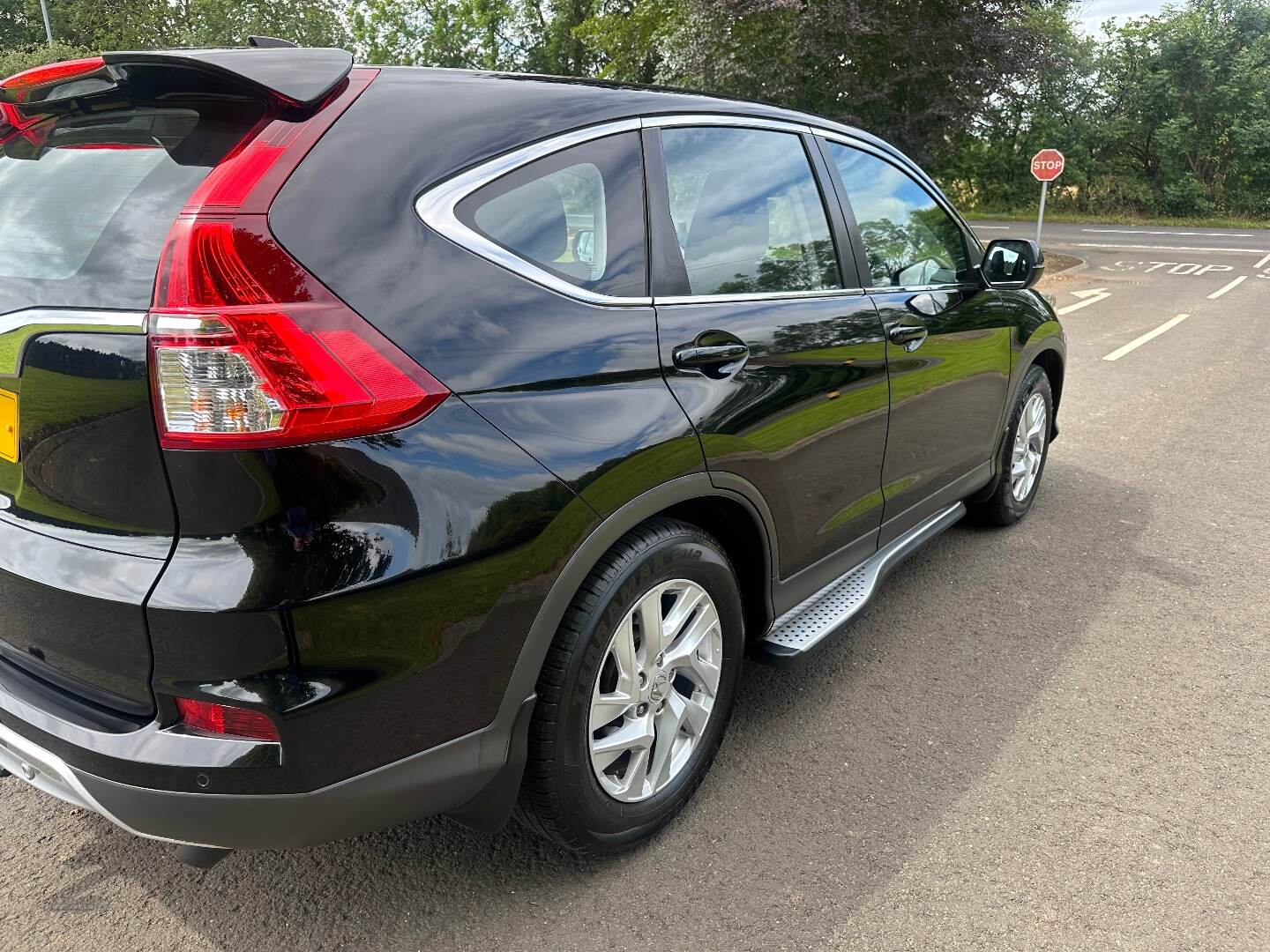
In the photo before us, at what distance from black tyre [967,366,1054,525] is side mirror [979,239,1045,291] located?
484mm

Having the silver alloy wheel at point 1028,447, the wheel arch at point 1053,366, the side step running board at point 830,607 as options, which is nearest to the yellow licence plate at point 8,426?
the side step running board at point 830,607

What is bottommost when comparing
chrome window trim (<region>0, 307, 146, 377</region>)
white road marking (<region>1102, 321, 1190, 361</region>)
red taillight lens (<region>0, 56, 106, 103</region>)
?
white road marking (<region>1102, 321, 1190, 361</region>)

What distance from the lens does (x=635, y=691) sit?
2225 mm

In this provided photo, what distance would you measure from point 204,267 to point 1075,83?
4441 centimetres

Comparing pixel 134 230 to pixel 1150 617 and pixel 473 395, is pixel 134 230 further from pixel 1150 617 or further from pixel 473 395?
pixel 1150 617

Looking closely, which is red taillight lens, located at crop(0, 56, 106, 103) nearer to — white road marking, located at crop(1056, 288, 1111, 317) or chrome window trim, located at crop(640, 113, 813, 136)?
chrome window trim, located at crop(640, 113, 813, 136)

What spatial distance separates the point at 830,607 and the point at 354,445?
70.9 inches

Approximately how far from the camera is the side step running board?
2754mm

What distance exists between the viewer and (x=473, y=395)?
175cm

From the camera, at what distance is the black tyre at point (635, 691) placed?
2.03 meters

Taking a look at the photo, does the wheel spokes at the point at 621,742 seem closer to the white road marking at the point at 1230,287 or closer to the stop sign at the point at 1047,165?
the white road marking at the point at 1230,287

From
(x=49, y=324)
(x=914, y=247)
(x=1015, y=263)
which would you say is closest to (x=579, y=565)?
(x=49, y=324)

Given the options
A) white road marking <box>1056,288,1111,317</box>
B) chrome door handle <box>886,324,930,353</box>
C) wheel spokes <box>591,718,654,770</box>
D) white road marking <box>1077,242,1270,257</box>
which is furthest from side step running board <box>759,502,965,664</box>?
white road marking <box>1077,242,1270,257</box>

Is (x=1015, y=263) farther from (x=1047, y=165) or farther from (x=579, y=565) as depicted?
(x=1047, y=165)
